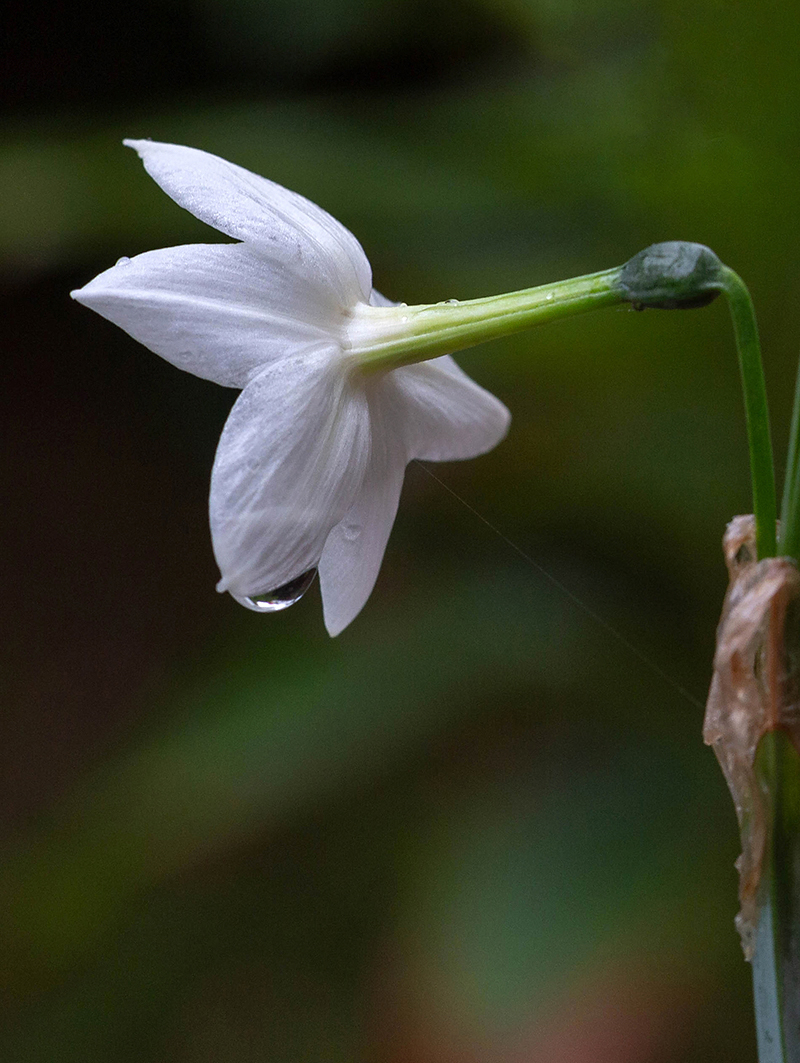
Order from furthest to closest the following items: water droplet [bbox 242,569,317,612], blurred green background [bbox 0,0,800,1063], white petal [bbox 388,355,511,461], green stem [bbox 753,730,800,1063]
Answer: blurred green background [bbox 0,0,800,1063] → white petal [bbox 388,355,511,461] → water droplet [bbox 242,569,317,612] → green stem [bbox 753,730,800,1063]

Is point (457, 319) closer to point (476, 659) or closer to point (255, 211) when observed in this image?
point (255, 211)

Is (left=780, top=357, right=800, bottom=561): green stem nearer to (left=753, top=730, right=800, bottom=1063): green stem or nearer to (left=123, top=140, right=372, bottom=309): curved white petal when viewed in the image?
(left=753, top=730, right=800, bottom=1063): green stem

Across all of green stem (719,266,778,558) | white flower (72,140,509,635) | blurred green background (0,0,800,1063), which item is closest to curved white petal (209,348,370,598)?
white flower (72,140,509,635)

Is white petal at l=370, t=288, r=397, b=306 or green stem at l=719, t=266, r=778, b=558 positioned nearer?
green stem at l=719, t=266, r=778, b=558

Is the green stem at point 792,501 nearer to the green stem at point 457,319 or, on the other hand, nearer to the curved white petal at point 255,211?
the green stem at point 457,319

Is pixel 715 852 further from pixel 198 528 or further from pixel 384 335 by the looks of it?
pixel 198 528

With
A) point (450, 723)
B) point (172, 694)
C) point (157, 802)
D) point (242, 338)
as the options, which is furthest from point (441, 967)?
point (242, 338)
